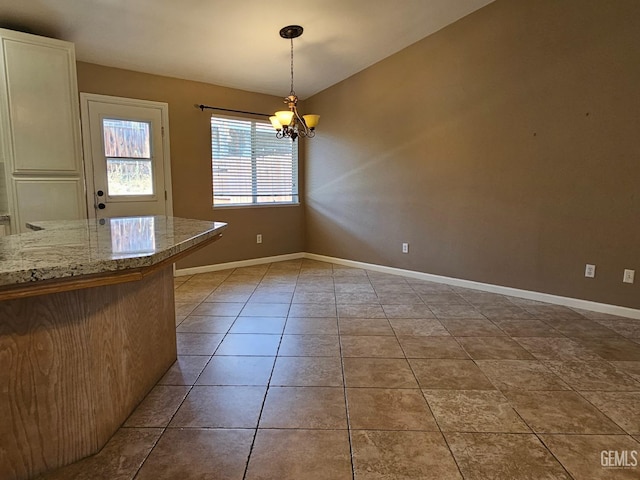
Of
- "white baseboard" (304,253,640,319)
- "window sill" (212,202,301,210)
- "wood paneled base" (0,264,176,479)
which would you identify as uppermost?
"window sill" (212,202,301,210)

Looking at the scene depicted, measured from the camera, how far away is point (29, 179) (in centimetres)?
316

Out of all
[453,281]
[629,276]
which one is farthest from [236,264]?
[629,276]

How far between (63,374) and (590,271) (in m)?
3.99

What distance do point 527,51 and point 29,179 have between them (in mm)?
4678

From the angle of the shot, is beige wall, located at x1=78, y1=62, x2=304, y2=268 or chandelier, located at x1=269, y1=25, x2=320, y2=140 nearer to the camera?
chandelier, located at x1=269, y1=25, x2=320, y2=140

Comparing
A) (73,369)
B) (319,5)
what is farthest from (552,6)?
(73,369)

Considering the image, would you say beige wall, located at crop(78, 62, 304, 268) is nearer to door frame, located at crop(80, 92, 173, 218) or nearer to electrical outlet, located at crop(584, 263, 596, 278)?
door frame, located at crop(80, 92, 173, 218)

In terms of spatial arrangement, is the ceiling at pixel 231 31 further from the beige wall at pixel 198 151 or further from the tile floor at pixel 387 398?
the tile floor at pixel 387 398

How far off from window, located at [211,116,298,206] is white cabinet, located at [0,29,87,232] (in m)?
1.79

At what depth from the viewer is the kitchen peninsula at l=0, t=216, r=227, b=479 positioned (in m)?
1.24

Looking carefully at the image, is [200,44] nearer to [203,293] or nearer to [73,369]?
[203,293]

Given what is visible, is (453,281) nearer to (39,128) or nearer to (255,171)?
(255,171)

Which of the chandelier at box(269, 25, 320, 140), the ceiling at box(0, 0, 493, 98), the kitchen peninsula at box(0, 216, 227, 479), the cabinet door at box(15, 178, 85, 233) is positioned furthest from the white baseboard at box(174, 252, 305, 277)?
the kitchen peninsula at box(0, 216, 227, 479)

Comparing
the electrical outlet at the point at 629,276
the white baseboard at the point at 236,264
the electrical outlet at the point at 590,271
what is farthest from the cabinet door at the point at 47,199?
the electrical outlet at the point at 629,276
